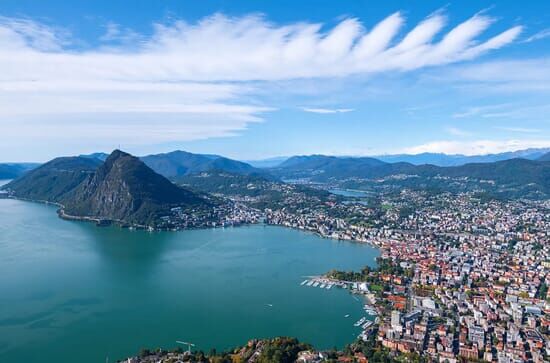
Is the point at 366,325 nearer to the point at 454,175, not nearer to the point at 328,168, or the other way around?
the point at 454,175

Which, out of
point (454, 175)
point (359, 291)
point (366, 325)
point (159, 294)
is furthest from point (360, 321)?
point (454, 175)

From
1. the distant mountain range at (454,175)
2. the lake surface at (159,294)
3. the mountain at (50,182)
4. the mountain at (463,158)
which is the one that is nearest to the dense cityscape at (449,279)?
the lake surface at (159,294)

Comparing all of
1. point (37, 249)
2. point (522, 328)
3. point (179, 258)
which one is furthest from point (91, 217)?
point (522, 328)

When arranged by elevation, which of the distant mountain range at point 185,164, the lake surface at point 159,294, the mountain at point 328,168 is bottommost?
the lake surface at point 159,294

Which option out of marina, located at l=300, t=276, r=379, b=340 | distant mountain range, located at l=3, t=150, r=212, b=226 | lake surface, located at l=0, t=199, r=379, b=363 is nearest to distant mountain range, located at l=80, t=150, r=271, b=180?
distant mountain range, located at l=3, t=150, r=212, b=226

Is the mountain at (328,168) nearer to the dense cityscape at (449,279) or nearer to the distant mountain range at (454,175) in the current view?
the distant mountain range at (454,175)

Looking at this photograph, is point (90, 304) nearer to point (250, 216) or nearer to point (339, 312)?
point (339, 312)
